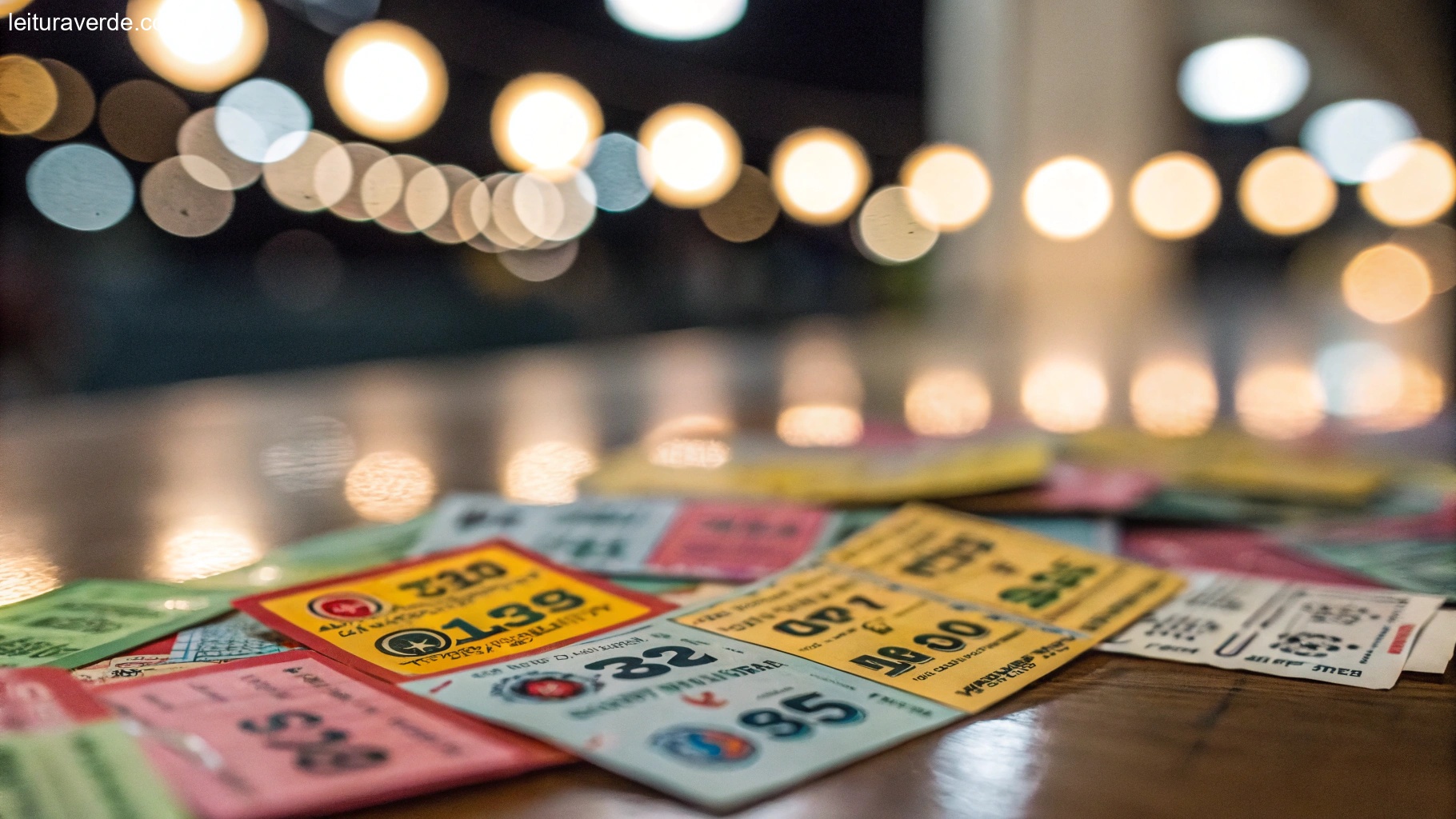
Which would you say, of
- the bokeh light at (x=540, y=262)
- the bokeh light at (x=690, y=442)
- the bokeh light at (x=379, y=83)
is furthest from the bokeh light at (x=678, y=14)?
the bokeh light at (x=540, y=262)

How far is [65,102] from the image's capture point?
73cm

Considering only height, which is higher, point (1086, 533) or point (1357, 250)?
point (1357, 250)

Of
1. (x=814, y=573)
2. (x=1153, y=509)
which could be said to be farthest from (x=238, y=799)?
(x=1153, y=509)

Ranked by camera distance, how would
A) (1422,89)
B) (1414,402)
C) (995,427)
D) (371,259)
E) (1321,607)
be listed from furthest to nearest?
1. (371,259)
2. (1422,89)
3. (1414,402)
4. (995,427)
5. (1321,607)

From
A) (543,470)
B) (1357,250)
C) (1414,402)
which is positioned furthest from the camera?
(1357,250)

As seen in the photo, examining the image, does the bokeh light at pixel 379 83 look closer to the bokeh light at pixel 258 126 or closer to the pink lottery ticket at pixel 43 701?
the bokeh light at pixel 258 126

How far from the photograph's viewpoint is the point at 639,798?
Result: 25 cm

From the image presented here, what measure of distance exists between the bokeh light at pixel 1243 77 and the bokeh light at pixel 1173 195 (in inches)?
24.8

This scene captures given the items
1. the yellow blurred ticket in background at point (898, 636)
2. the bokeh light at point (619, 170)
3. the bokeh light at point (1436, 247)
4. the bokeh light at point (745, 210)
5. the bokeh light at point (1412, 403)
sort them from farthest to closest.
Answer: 1. the bokeh light at point (745, 210)
2. the bokeh light at point (619, 170)
3. the bokeh light at point (1436, 247)
4. the bokeh light at point (1412, 403)
5. the yellow blurred ticket in background at point (898, 636)

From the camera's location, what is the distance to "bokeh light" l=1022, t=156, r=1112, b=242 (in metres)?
3.85

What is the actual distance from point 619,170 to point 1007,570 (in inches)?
402

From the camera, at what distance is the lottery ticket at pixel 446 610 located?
1.14 ft

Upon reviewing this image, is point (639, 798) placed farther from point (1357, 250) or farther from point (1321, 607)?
point (1357, 250)

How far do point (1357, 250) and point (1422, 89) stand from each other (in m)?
1.39
